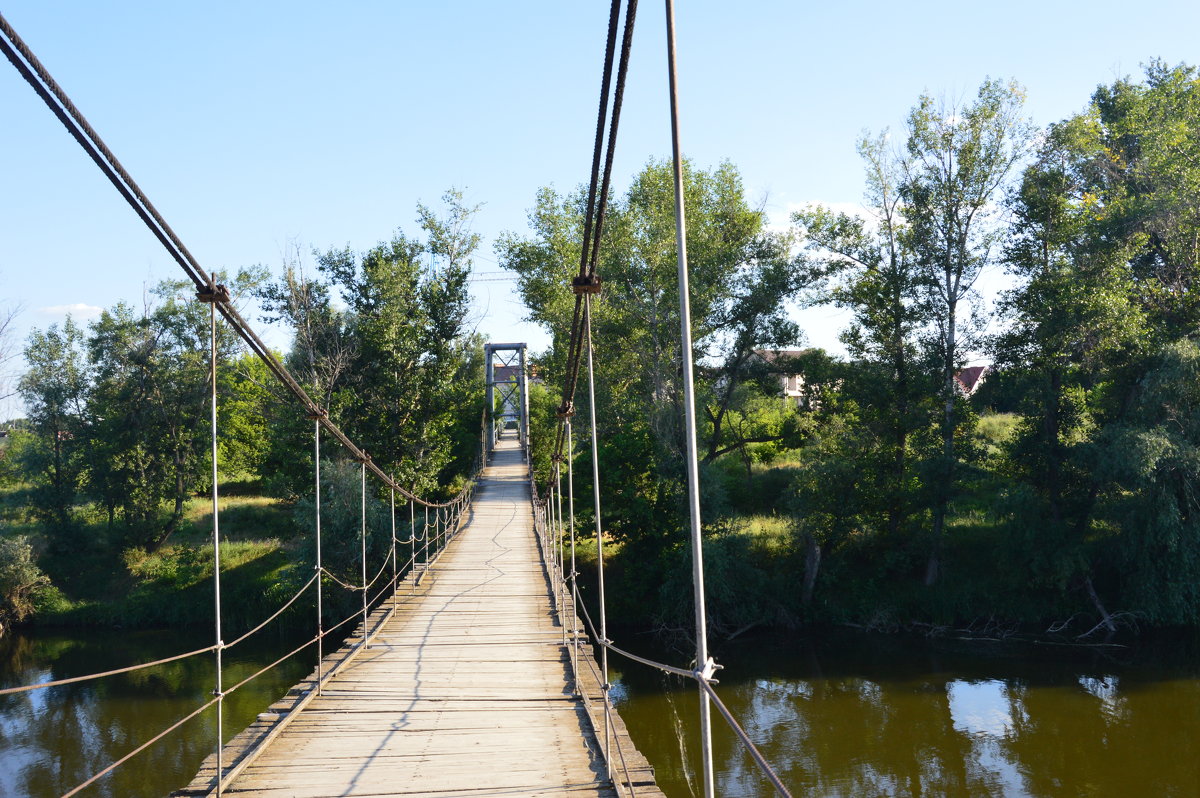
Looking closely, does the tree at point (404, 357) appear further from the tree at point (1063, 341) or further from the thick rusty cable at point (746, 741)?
the thick rusty cable at point (746, 741)

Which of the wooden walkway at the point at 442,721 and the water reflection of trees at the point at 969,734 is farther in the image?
the water reflection of trees at the point at 969,734

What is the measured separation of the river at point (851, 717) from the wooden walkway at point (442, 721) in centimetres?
478

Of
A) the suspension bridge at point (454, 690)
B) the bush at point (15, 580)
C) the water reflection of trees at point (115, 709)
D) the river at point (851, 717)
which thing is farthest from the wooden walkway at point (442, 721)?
the bush at point (15, 580)

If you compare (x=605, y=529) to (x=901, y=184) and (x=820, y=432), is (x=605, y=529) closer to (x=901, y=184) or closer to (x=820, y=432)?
Result: (x=820, y=432)

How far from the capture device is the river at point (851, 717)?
372 inches

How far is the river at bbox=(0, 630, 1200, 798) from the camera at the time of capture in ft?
31.0

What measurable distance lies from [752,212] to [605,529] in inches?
311

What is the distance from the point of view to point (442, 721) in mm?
4004

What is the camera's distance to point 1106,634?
46.0ft

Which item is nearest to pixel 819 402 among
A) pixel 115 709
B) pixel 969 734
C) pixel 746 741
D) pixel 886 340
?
pixel 886 340

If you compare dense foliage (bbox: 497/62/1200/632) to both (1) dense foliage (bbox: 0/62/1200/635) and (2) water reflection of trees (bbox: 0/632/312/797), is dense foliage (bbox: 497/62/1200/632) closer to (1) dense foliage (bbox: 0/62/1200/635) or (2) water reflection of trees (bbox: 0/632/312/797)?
(1) dense foliage (bbox: 0/62/1200/635)

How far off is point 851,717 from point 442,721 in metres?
8.70

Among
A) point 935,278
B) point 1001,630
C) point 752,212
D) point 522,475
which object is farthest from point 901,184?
point 522,475

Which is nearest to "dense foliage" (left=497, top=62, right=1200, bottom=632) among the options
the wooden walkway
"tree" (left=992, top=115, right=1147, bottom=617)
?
"tree" (left=992, top=115, right=1147, bottom=617)
